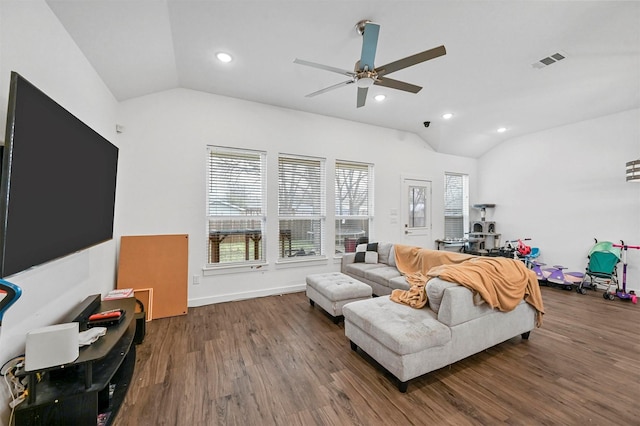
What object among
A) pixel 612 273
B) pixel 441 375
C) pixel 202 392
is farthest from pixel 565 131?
pixel 202 392

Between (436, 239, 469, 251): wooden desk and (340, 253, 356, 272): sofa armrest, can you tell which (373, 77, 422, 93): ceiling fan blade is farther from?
(436, 239, 469, 251): wooden desk

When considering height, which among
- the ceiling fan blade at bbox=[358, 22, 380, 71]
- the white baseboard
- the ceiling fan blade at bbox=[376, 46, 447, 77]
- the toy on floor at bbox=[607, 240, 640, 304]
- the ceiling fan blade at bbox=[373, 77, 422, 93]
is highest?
the ceiling fan blade at bbox=[358, 22, 380, 71]

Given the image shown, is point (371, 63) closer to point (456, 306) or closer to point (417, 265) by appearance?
point (456, 306)

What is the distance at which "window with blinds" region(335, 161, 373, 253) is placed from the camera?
4.88 metres

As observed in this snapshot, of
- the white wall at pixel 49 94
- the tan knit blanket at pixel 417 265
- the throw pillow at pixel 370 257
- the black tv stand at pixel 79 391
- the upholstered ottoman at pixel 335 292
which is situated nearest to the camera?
the black tv stand at pixel 79 391

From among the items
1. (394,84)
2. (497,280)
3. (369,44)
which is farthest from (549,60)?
(497,280)

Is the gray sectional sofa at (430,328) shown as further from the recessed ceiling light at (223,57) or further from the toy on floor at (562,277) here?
the recessed ceiling light at (223,57)

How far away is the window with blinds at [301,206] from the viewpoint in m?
4.36

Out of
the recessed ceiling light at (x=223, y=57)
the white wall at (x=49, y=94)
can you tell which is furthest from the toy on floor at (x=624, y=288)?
the white wall at (x=49, y=94)

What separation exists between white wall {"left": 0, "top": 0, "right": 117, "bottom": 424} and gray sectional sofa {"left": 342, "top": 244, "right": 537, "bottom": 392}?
2301mm

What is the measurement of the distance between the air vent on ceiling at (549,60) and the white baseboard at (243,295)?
4.54 m

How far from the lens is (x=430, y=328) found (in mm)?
1990

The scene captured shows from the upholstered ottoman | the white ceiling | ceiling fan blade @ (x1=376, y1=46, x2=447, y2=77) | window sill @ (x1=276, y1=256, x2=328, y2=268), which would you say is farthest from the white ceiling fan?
window sill @ (x1=276, y1=256, x2=328, y2=268)

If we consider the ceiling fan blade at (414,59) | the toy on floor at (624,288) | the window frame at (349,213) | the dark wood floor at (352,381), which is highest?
the ceiling fan blade at (414,59)
